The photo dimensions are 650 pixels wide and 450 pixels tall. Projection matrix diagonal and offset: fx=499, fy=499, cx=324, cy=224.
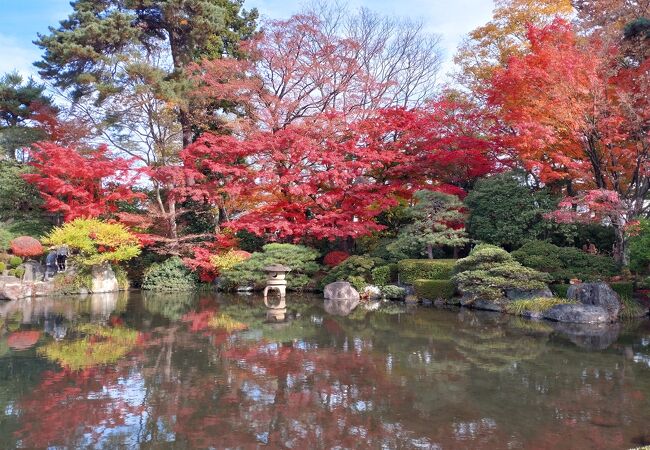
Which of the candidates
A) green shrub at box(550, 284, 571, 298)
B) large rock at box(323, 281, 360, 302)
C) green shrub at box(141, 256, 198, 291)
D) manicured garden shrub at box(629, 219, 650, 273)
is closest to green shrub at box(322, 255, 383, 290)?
large rock at box(323, 281, 360, 302)

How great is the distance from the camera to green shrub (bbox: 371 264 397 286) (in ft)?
47.0

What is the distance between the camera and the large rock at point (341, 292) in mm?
13672

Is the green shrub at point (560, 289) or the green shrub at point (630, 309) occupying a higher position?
the green shrub at point (560, 289)

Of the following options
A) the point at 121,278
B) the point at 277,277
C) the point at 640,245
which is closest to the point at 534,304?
the point at 640,245

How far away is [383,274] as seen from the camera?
1434 cm

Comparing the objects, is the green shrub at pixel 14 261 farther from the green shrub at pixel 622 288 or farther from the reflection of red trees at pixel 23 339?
the green shrub at pixel 622 288

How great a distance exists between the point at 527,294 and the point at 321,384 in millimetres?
7298

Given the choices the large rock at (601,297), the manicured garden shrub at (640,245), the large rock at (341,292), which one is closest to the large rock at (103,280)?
the large rock at (341,292)

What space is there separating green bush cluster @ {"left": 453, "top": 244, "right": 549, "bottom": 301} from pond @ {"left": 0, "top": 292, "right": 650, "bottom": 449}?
150cm

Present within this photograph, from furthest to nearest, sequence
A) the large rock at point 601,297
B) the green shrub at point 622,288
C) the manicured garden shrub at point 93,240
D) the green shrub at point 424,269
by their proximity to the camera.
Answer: the manicured garden shrub at point 93,240 < the green shrub at point 424,269 < the green shrub at point 622,288 < the large rock at point 601,297

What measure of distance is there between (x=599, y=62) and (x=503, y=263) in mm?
4950

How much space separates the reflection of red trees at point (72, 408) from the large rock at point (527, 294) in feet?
28.2

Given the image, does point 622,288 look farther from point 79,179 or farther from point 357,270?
point 79,179

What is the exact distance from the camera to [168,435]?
410 centimetres
